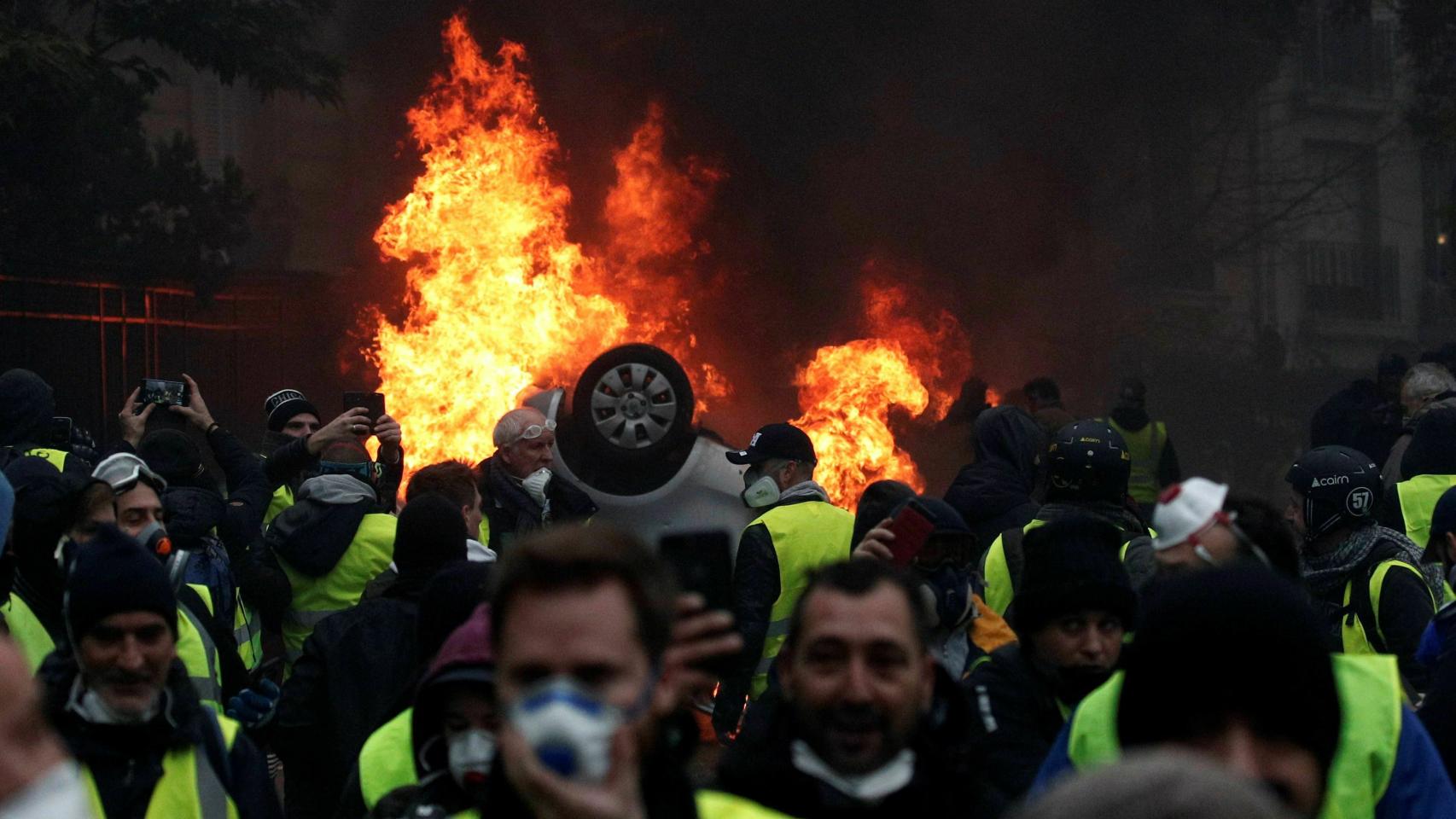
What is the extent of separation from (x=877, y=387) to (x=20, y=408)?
9.31 metres

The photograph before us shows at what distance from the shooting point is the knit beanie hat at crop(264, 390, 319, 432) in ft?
26.2

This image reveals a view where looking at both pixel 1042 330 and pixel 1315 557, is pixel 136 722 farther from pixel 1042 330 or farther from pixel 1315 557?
pixel 1042 330

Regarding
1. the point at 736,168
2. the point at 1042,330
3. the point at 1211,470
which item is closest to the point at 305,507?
the point at 736,168

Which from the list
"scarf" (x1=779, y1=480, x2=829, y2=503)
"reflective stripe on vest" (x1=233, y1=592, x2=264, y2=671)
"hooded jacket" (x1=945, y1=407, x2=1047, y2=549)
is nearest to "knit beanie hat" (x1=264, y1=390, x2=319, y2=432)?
"reflective stripe on vest" (x1=233, y1=592, x2=264, y2=671)

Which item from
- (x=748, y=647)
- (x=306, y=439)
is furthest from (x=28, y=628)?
(x=748, y=647)

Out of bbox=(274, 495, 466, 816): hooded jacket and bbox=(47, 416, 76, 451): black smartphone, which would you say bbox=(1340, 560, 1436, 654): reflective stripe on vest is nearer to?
bbox=(274, 495, 466, 816): hooded jacket

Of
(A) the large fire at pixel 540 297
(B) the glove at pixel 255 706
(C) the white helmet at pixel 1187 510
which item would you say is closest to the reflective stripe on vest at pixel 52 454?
(B) the glove at pixel 255 706

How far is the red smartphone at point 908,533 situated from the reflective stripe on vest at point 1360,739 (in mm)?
988

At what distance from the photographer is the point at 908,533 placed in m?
4.09

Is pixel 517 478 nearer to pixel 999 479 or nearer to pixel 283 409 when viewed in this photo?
pixel 283 409

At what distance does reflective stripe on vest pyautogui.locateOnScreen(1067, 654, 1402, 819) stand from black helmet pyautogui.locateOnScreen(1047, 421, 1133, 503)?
8.16 feet

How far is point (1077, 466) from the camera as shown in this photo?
561cm

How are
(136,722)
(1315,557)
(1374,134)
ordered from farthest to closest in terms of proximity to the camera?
1. (1374,134)
2. (1315,557)
3. (136,722)

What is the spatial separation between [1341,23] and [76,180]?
14921 millimetres
